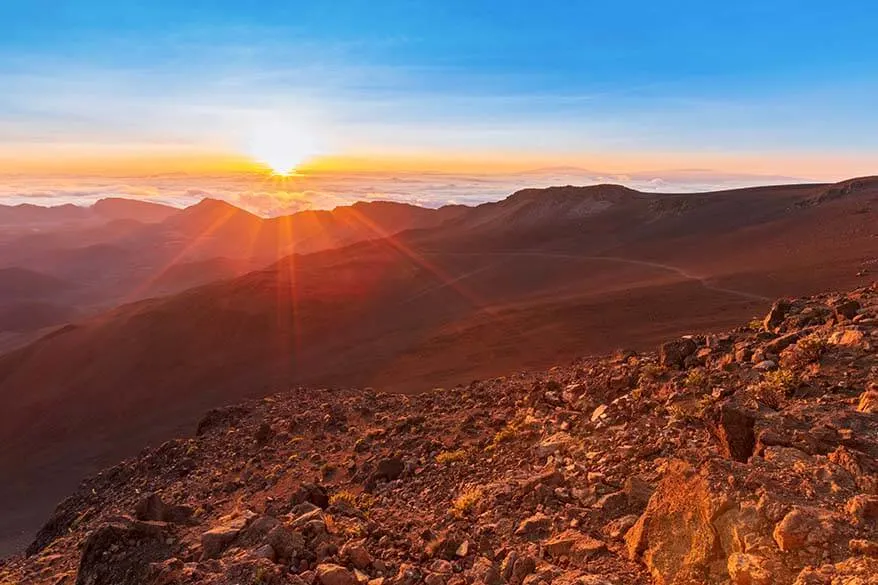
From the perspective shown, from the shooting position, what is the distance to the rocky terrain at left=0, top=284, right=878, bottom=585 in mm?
4078

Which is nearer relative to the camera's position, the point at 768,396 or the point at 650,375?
the point at 768,396

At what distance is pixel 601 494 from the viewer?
5629 mm

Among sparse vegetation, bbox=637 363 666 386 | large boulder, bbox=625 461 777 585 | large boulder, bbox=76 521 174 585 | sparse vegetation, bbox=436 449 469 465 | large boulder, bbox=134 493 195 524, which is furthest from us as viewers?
sparse vegetation, bbox=436 449 469 465

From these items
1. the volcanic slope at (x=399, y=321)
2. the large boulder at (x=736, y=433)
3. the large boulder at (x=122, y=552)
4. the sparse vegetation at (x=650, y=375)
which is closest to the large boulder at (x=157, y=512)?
the large boulder at (x=122, y=552)

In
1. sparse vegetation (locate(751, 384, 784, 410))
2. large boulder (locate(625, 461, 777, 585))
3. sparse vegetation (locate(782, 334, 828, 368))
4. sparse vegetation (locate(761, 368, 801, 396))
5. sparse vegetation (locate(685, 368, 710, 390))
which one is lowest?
large boulder (locate(625, 461, 777, 585))

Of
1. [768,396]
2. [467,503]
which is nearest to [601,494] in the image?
[467,503]

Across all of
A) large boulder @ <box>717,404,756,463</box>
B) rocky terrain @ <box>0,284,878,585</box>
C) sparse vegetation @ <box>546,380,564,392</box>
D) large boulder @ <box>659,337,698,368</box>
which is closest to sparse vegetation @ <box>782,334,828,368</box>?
rocky terrain @ <box>0,284,878,585</box>

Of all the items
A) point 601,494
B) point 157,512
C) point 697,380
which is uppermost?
point 697,380

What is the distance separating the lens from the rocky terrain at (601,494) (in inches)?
161

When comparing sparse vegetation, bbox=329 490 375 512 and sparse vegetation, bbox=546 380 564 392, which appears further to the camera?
sparse vegetation, bbox=546 380 564 392

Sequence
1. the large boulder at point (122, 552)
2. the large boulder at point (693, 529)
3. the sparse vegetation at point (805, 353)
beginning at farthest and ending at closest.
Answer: the sparse vegetation at point (805, 353) < the large boulder at point (122, 552) < the large boulder at point (693, 529)

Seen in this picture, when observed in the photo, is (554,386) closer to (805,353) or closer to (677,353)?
(677,353)

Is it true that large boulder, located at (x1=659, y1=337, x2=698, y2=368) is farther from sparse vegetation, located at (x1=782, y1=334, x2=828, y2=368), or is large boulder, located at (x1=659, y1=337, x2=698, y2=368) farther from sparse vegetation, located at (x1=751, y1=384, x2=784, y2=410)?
sparse vegetation, located at (x1=751, y1=384, x2=784, y2=410)

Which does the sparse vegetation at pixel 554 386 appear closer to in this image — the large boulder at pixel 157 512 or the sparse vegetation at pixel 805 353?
the sparse vegetation at pixel 805 353
